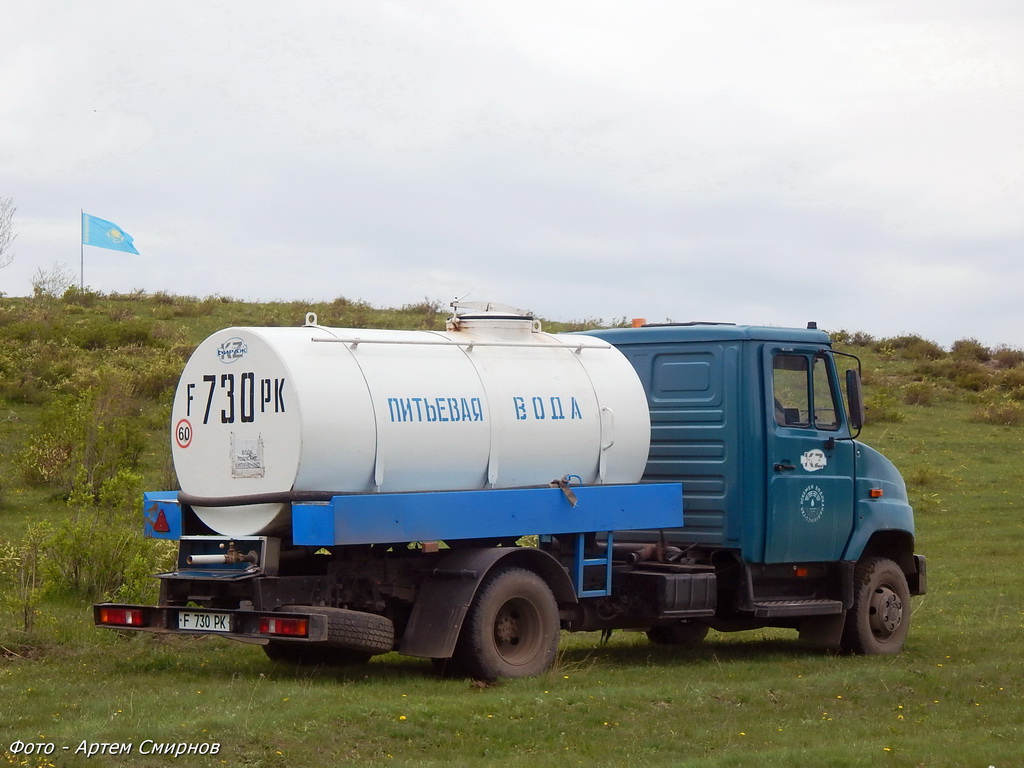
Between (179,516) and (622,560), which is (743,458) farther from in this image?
(179,516)

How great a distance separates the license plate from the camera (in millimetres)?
9922

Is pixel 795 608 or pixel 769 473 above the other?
pixel 769 473

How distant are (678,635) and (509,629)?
3763 millimetres

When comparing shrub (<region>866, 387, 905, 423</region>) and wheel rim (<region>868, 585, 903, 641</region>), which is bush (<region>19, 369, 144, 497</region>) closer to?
wheel rim (<region>868, 585, 903, 641</region>)

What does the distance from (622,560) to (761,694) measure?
2377 millimetres

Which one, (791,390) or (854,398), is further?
(791,390)

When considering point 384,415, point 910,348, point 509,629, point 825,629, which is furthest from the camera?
point 910,348

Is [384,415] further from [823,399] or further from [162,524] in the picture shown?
[823,399]

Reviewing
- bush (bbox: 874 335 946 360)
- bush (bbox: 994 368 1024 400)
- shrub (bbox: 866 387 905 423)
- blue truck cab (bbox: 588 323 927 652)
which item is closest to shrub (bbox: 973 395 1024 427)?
shrub (bbox: 866 387 905 423)

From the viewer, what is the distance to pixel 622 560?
1248 centimetres

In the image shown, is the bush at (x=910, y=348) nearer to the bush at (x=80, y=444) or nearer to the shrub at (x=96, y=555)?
the bush at (x=80, y=444)

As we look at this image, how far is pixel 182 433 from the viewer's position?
10734 millimetres

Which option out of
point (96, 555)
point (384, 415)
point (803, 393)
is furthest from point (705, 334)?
point (96, 555)

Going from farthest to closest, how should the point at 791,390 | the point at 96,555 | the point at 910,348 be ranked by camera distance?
the point at 910,348, the point at 96,555, the point at 791,390
